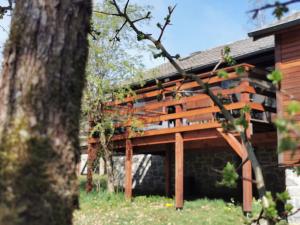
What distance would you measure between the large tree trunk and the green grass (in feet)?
22.3

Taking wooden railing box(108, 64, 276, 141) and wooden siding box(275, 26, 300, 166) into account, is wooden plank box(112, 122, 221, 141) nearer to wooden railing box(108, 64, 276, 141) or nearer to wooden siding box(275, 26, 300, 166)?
wooden railing box(108, 64, 276, 141)

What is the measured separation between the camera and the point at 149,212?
34.4 feet

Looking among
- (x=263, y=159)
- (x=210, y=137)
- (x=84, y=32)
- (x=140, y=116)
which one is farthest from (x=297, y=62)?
(x=84, y=32)

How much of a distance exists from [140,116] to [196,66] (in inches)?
89.8

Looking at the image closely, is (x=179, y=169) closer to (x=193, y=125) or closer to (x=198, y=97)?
(x=193, y=125)

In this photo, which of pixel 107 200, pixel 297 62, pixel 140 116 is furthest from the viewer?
pixel 140 116

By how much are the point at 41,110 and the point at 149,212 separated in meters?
9.06

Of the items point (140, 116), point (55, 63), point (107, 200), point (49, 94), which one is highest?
point (140, 116)

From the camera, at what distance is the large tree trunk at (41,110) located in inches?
65.8

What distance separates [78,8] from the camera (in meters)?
1.94

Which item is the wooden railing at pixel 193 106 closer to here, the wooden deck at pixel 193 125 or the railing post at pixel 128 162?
the wooden deck at pixel 193 125

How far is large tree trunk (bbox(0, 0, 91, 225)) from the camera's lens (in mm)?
1672

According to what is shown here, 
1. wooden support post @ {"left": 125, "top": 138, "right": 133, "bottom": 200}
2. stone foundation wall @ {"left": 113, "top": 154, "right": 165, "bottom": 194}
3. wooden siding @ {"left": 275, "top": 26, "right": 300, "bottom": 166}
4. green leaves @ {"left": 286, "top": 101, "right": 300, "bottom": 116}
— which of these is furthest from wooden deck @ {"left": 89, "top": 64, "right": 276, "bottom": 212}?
green leaves @ {"left": 286, "top": 101, "right": 300, "bottom": 116}

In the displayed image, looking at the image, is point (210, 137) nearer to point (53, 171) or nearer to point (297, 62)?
point (297, 62)
